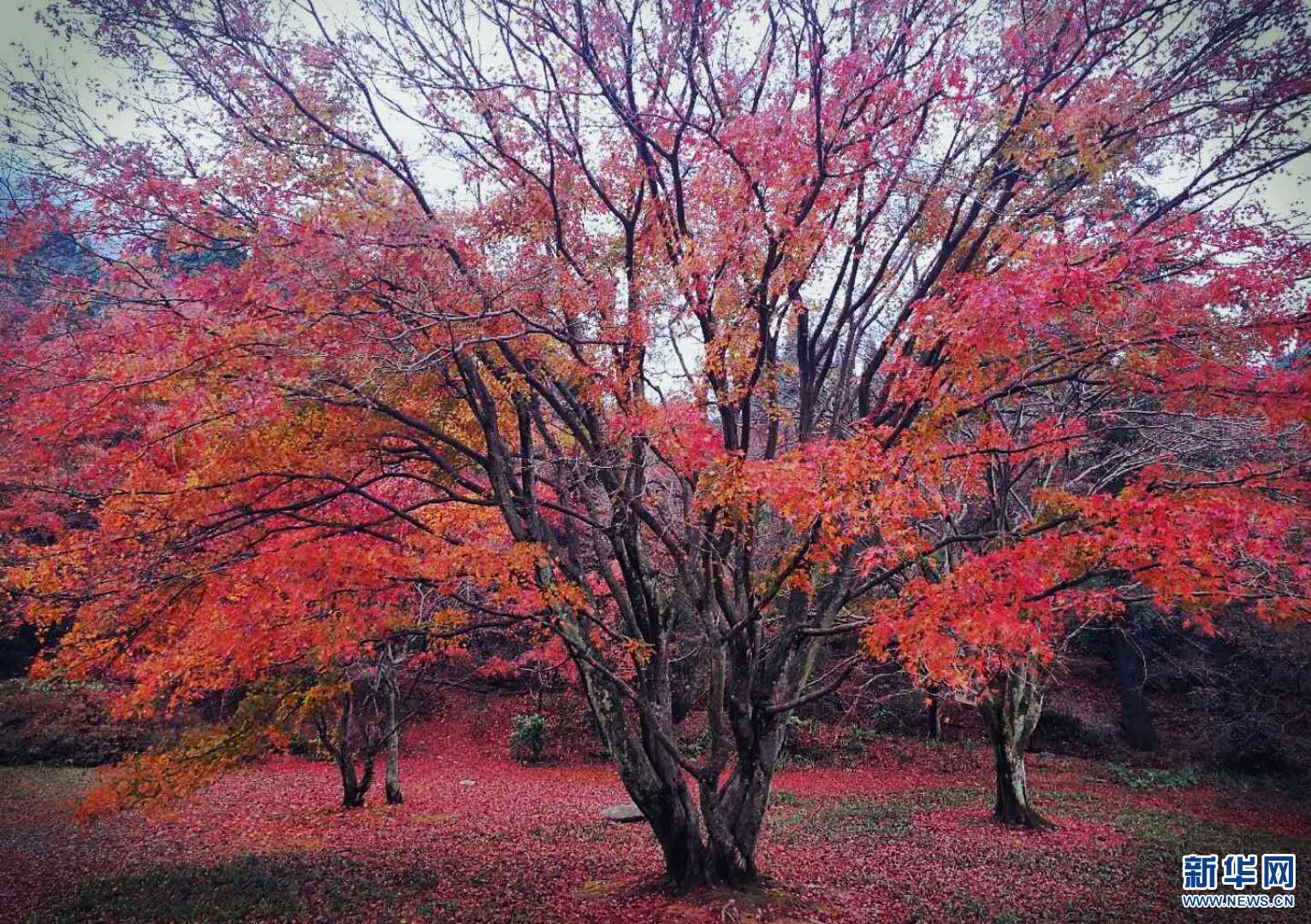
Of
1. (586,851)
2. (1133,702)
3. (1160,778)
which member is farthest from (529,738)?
(1133,702)

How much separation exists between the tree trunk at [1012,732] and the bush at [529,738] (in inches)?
537

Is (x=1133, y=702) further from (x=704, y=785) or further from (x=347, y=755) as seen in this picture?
(x=347, y=755)

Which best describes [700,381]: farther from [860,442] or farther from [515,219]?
[515,219]

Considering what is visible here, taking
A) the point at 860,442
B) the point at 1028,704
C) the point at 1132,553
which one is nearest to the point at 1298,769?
the point at 1028,704

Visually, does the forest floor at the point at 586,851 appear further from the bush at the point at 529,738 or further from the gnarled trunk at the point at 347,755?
the bush at the point at 529,738

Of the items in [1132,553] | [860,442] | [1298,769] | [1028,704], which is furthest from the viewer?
[1298,769]

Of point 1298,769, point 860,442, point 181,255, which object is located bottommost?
point 1298,769

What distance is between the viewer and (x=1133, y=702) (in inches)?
843

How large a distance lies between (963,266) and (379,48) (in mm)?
6624

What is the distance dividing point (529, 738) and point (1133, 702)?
59.7 ft

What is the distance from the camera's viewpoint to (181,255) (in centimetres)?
771

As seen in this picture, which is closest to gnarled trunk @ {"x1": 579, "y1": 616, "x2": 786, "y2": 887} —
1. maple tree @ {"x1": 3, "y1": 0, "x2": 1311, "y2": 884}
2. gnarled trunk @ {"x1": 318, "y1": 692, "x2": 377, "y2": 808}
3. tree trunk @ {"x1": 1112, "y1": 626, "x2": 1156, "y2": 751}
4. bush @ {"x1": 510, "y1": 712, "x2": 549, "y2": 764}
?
maple tree @ {"x1": 3, "y1": 0, "x2": 1311, "y2": 884}

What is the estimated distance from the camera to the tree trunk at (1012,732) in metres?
12.2

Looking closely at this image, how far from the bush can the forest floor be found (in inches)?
81.7
